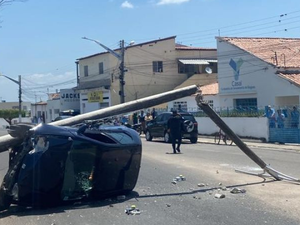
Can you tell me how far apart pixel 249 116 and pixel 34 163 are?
2166 centimetres

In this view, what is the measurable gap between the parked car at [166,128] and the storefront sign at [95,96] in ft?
86.4

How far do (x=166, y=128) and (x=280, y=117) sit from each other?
626cm

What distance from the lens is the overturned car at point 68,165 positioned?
873 cm

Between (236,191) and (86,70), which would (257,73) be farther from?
(86,70)

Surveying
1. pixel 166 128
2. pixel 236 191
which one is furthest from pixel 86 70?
pixel 236 191

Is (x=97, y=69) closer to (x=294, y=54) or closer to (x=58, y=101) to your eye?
(x=58, y=101)

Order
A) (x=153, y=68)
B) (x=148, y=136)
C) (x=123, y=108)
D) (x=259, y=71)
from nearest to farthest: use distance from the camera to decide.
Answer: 1. (x=123, y=108)
2. (x=148, y=136)
3. (x=259, y=71)
4. (x=153, y=68)

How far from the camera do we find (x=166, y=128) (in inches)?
1091

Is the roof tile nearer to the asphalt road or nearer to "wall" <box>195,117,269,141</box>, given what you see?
"wall" <box>195,117,269,141</box>

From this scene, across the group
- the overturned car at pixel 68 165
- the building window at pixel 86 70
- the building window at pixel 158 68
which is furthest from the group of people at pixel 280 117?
the building window at pixel 86 70

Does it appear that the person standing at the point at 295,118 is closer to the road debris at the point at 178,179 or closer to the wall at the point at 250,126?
the wall at the point at 250,126

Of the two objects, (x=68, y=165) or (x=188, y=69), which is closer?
(x=68, y=165)

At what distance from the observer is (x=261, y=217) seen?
7.96 m

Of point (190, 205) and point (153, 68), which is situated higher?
point (153, 68)
